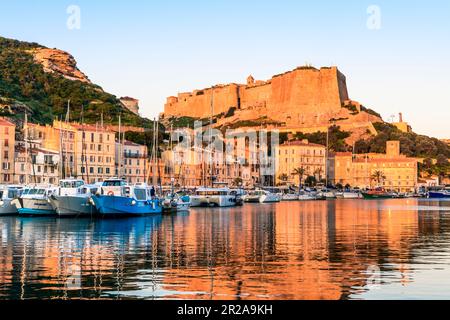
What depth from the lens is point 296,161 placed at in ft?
468

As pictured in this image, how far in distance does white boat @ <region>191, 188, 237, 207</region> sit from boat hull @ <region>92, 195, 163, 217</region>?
2374cm

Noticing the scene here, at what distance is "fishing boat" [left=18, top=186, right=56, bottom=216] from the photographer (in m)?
52.9

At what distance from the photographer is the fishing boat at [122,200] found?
50.1m

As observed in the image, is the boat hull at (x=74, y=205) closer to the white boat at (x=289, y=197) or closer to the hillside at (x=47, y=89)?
the hillside at (x=47, y=89)

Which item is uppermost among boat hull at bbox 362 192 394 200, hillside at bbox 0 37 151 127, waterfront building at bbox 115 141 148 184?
hillside at bbox 0 37 151 127

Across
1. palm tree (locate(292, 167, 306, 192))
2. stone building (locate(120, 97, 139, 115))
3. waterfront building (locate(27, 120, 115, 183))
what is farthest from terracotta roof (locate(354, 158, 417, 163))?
waterfront building (locate(27, 120, 115, 183))

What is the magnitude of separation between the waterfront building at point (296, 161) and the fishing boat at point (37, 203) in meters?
89.5

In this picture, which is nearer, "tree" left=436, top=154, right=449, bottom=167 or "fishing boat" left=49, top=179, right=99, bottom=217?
"fishing boat" left=49, top=179, right=99, bottom=217

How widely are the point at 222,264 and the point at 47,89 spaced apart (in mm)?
127347

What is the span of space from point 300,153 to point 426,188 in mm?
32688

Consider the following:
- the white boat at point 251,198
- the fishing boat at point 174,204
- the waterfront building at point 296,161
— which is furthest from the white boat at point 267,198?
the waterfront building at point 296,161

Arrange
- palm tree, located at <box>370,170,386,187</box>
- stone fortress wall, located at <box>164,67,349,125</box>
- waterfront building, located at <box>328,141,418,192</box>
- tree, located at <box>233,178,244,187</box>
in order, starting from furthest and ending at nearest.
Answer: stone fortress wall, located at <box>164,67,349,125</box>, waterfront building, located at <box>328,141,418,192</box>, palm tree, located at <box>370,170,386,187</box>, tree, located at <box>233,178,244,187</box>

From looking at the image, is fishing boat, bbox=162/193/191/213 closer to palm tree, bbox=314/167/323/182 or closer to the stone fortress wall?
palm tree, bbox=314/167/323/182

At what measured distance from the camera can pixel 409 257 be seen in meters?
24.3
